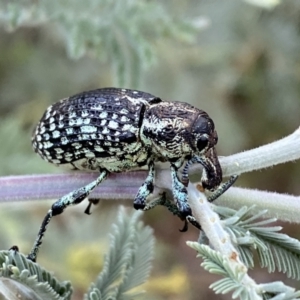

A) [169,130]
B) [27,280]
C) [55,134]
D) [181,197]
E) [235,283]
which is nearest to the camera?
[235,283]

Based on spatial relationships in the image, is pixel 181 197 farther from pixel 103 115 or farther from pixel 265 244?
pixel 103 115

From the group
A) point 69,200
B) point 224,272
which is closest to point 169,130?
point 69,200

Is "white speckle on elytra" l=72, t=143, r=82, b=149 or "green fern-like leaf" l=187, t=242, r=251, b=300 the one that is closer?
"green fern-like leaf" l=187, t=242, r=251, b=300

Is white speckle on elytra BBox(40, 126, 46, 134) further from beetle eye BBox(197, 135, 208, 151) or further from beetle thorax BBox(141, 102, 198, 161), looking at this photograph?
beetle eye BBox(197, 135, 208, 151)

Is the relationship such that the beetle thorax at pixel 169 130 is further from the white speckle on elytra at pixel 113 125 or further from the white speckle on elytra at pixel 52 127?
the white speckle on elytra at pixel 52 127

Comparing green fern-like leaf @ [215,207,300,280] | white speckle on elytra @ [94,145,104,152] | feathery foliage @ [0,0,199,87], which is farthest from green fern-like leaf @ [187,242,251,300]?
feathery foliage @ [0,0,199,87]

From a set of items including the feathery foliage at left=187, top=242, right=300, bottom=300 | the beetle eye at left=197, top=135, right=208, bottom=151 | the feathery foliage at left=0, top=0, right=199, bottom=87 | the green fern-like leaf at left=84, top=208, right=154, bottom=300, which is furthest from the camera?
the feathery foliage at left=0, top=0, right=199, bottom=87

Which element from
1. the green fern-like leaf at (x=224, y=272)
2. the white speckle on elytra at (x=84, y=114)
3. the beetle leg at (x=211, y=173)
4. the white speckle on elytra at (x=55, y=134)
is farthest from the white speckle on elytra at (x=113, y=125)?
the green fern-like leaf at (x=224, y=272)

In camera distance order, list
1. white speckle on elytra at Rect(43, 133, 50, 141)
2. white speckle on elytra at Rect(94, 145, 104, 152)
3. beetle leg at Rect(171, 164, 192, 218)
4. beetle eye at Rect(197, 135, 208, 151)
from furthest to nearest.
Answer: white speckle on elytra at Rect(43, 133, 50, 141)
white speckle on elytra at Rect(94, 145, 104, 152)
beetle eye at Rect(197, 135, 208, 151)
beetle leg at Rect(171, 164, 192, 218)

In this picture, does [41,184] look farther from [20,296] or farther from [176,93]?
[176,93]
